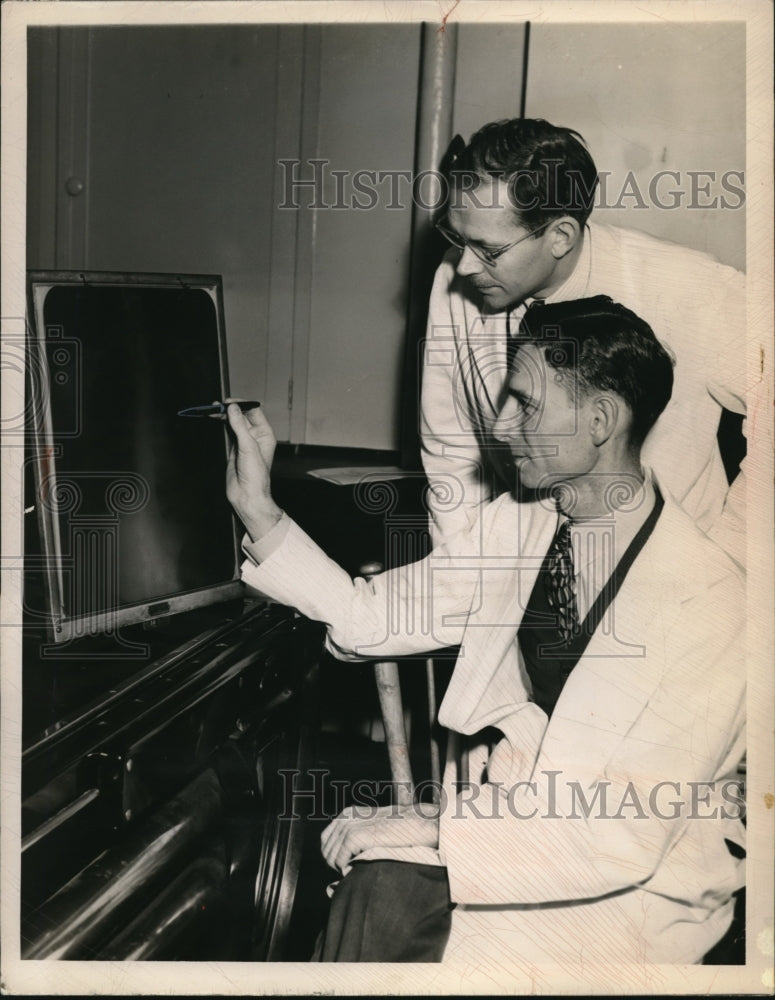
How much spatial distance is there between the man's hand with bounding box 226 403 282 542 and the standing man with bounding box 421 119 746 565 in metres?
0.25

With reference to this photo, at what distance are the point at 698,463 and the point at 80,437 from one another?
921 mm

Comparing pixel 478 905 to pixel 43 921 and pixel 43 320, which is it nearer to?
pixel 43 921

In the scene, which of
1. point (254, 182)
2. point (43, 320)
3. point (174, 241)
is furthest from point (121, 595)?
point (254, 182)

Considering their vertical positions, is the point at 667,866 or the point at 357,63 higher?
the point at 357,63

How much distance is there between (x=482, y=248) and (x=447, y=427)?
0.27 metres

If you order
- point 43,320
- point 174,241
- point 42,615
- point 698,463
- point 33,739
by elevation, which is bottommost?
point 33,739

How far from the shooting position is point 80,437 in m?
1.26

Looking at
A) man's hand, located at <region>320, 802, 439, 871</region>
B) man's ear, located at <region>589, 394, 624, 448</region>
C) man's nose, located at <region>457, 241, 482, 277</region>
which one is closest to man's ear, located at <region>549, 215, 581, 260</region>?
man's nose, located at <region>457, 241, 482, 277</region>

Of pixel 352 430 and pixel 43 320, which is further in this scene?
pixel 352 430

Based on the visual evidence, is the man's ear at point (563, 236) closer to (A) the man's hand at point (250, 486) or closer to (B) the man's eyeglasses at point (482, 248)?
(B) the man's eyeglasses at point (482, 248)

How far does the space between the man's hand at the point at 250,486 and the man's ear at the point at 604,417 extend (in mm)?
493

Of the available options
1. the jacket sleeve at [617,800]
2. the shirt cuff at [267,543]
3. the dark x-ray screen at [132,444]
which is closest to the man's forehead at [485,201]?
the dark x-ray screen at [132,444]

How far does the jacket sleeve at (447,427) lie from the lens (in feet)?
4.37

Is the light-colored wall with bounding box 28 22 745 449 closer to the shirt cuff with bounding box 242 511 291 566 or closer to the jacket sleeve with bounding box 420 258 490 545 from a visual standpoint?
the jacket sleeve with bounding box 420 258 490 545
